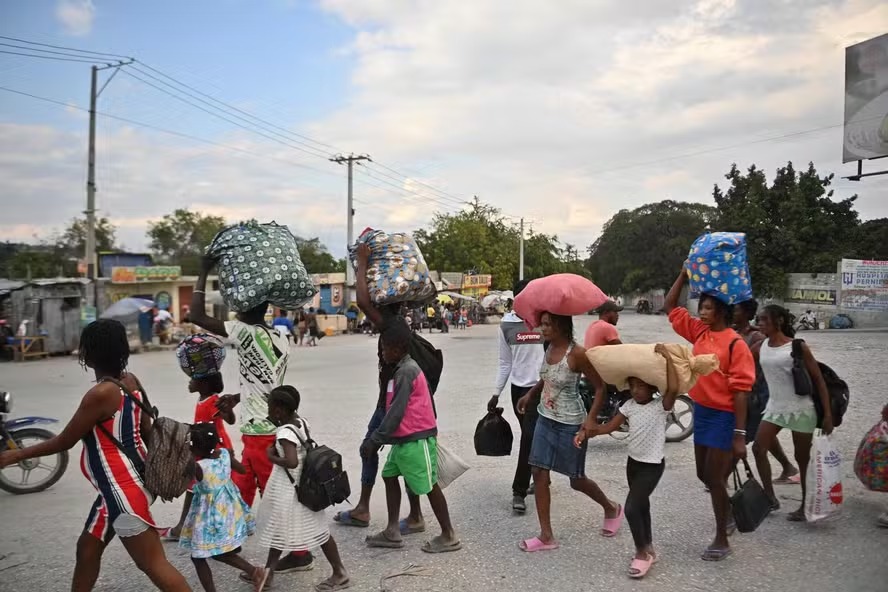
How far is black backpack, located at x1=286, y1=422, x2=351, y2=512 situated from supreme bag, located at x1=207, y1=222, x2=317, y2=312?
117 centimetres

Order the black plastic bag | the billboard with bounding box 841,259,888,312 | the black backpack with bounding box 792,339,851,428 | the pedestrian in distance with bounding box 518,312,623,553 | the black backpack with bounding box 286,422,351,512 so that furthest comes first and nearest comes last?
the billboard with bounding box 841,259,888,312 < the black plastic bag < the black backpack with bounding box 792,339,851,428 < the pedestrian in distance with bounding box 518,312,623,553 < the black backpack with bounding box 286,422,351,512

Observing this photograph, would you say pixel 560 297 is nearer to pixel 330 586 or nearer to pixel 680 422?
pixel 330 586

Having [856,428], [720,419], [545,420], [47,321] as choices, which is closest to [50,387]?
[47,321]

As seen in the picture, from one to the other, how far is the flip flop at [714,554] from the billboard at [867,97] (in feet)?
44.8

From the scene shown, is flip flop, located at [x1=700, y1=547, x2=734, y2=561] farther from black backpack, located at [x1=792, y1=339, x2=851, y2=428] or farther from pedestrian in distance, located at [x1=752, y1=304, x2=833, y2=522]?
black backpack, located at [x1=792, y1=339, x2=851, y2=428]

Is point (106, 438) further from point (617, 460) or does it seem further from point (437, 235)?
point (437, 235)

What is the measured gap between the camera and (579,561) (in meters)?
4.23

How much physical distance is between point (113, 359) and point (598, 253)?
66922 mm

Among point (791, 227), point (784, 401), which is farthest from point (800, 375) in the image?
point (791, 227)

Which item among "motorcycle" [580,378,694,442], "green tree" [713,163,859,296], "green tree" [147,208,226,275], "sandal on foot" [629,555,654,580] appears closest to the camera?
"sandal on foot" [629,555,654,580]

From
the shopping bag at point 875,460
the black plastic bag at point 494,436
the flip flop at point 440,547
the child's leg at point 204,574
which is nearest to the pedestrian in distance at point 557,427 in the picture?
the flip flop at point 440,547

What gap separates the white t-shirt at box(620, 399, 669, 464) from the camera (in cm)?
407

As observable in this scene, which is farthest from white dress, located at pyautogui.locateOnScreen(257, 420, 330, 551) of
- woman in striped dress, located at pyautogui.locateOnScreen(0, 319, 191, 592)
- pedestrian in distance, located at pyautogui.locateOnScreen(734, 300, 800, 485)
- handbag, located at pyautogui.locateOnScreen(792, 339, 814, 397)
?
handbag, located at pyautogui.locateOnScreen(792, 339, 814, 397)

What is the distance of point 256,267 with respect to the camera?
4332mm
